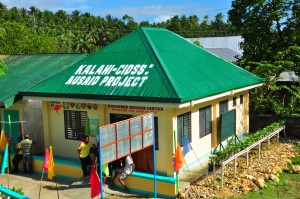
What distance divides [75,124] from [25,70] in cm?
548

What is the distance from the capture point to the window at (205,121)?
1470cm

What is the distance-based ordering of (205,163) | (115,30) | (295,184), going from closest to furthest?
(295,184), (205,163), (115,30)

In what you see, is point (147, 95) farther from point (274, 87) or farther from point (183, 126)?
point (274, 87)

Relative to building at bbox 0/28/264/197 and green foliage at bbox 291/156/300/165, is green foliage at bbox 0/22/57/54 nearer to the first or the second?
building at bbox 0/28/264/197

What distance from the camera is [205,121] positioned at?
592 inches

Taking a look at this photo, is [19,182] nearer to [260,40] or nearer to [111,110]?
[111,110]

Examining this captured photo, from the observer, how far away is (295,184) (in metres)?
12.7

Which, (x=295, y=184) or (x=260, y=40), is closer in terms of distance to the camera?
(x=295, y=184)

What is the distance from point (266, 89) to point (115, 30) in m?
58.4

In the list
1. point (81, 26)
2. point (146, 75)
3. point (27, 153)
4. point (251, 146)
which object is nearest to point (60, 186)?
point (27, 153)

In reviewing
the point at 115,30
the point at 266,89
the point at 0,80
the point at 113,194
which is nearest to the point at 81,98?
the point at 113,194

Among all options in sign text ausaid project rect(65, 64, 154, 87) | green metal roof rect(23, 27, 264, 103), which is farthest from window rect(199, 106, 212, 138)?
sign text ausaid project rect(65, 64, 154, 87)

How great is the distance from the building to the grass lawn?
9.08 ft

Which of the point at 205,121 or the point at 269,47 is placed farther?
the point at 269,47
